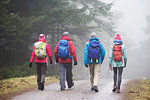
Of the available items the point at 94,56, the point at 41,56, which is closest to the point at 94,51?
the point at 94,56

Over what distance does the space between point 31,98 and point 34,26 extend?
9463mm

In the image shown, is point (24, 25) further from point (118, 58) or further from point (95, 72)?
point (118, 58)

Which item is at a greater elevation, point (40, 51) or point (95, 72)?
point (40, 51)

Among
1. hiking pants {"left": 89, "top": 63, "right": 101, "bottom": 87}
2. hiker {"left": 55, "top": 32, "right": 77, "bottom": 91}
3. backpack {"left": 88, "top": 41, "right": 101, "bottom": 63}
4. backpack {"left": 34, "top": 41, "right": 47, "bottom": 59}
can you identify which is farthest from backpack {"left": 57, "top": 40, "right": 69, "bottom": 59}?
hiking pants {"left": 89, "top": 63, "right": 101, "bottom": 87}

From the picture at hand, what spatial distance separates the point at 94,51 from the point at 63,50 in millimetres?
1256

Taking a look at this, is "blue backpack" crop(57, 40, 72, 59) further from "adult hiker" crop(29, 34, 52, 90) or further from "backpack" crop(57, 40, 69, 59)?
"adult hiker" crop(29, 34, 52, 90)

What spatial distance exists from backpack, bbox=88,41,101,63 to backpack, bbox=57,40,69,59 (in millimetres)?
936

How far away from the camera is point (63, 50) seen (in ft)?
26.6

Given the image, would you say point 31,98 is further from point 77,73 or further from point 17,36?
point 77,73

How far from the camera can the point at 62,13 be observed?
15.8 metres

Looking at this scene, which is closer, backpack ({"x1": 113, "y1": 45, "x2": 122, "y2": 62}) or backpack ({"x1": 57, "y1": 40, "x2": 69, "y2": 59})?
backpack ({"x1": 113, "y1": 45, "x2": 122, "y2": 62})

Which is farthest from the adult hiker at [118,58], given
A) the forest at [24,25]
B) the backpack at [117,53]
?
the forest at [24,25]

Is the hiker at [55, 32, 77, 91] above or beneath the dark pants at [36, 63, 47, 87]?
above

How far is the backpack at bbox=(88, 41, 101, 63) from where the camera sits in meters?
7.91
